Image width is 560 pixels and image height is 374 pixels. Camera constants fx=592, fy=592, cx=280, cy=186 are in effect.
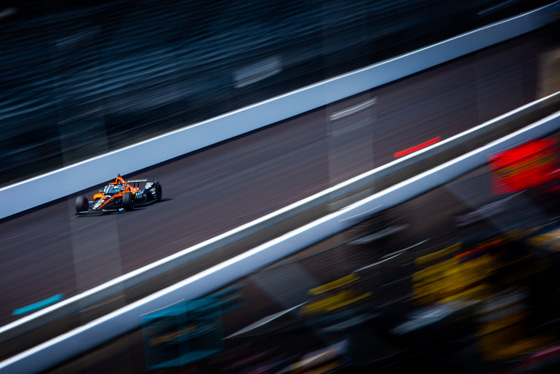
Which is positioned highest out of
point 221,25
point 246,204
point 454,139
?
point 221,25

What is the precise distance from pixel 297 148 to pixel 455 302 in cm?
488

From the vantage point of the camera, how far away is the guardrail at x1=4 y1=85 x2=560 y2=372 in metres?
4.24

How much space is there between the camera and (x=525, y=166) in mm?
6750

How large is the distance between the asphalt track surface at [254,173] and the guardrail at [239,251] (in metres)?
0.89

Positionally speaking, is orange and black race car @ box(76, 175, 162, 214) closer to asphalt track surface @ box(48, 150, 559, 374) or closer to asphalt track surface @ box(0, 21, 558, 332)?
asphalt track surface @ box(0, 21, 558, 332)

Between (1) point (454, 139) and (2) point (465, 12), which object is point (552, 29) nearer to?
(2) point (465, 12)

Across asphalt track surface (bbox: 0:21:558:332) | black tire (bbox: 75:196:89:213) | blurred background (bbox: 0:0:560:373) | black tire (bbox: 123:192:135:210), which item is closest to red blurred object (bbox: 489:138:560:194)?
blurred background (bbox: 0:0:560:373)

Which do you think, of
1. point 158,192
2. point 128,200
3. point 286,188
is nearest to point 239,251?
point 128,200

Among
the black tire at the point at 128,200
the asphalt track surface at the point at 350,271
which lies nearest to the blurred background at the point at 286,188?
the asphalt track surface at the point at 350,271

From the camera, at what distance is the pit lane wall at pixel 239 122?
7562 mm

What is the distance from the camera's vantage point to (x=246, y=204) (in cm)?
717

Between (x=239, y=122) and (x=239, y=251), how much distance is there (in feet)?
14.8

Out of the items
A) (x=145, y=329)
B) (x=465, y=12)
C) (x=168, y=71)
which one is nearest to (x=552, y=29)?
(x=465, y=12)

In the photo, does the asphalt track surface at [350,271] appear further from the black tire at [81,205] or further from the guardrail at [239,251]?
the black tire at [81,205]
